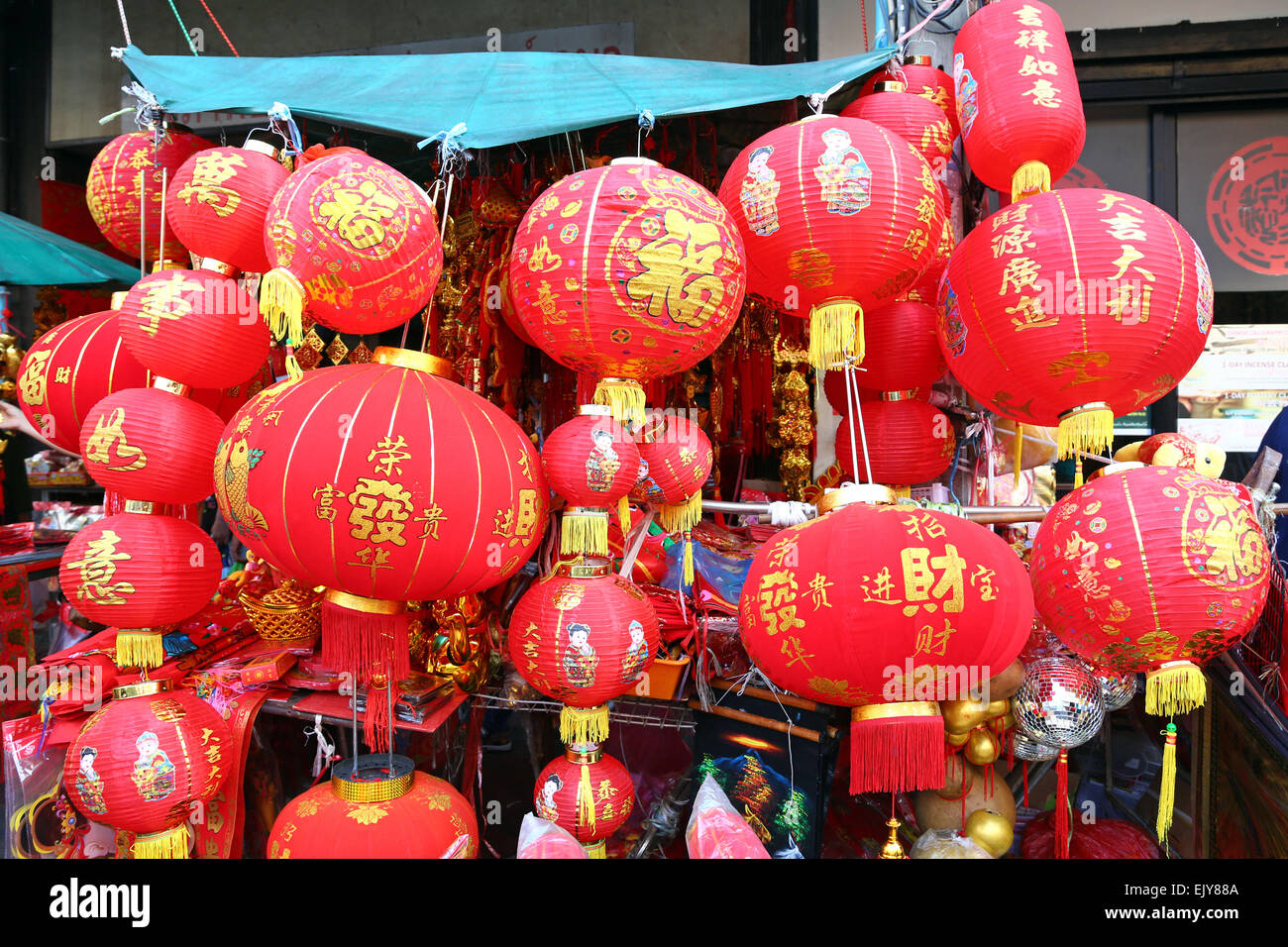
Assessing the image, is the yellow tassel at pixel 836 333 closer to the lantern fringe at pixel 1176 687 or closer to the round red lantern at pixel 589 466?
the round red lantern at pixel 589 466

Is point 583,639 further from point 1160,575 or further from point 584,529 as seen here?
point 1160,575

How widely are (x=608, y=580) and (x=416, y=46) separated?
4.49 metres

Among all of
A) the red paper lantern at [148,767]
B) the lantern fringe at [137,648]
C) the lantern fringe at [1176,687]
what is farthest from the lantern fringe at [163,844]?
the lantern fringe at [1176,687]

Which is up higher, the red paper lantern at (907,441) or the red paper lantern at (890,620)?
the red paper lantern at (907,441)

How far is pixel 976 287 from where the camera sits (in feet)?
6.40

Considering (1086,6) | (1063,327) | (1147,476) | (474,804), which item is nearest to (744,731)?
(474,804)

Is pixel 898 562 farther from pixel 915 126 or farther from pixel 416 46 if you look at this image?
pixel 416 46

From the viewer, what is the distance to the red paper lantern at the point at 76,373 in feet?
8.77

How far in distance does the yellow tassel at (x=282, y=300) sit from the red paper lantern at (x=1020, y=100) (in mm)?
2086

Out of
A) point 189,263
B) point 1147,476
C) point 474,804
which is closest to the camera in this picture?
point 1147,476

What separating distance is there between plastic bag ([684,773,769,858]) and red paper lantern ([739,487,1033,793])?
0.54m

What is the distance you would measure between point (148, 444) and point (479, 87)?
165cm

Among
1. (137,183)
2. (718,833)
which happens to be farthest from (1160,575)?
(137,183)

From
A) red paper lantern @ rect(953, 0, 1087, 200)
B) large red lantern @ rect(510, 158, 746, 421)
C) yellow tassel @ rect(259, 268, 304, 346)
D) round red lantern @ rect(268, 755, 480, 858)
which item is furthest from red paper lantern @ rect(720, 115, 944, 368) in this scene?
round red lantern @ rect(268, 755, 480, 858)
